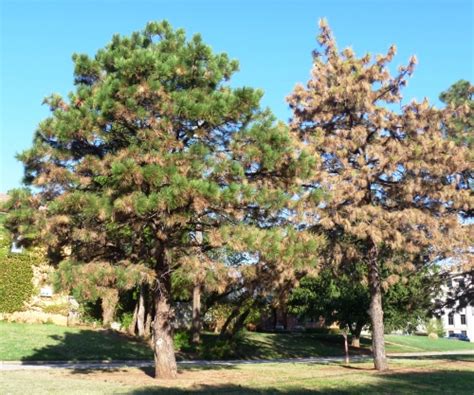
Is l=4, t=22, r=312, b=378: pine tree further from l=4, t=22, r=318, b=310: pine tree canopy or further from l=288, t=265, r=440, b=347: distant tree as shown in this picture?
l=288, t=265, r=440, b=347: distant tree

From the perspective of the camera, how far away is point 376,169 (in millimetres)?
17984

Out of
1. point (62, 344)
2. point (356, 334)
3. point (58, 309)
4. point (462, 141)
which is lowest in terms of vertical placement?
point (62, 344)

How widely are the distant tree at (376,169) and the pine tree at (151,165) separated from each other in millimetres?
3997

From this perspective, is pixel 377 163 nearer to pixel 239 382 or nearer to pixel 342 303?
pixel 239 382

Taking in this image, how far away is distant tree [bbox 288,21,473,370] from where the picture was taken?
17.5 m

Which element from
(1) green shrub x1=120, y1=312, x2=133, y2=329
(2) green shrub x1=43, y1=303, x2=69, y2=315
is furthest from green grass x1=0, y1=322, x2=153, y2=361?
(1) green shrub x1=120, y1=312, x2=133, y2=329

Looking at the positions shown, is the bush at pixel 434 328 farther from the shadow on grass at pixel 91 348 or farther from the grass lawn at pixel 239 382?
the grass lawn at pixel 239 382

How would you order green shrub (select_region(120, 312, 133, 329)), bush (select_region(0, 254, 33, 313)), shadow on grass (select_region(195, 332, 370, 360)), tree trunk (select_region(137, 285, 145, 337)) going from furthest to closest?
green shrub (select_region(120, 312, 133, 329)), tree trunk (select_region(137, 285, 145, 337)), bush (select_region(0, 254, 33, 313)), shadow on grass (select_region(195, 332, 370, 360))

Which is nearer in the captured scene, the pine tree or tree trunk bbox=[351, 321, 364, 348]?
the pine tree

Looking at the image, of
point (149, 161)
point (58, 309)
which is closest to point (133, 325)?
point (58, 309)

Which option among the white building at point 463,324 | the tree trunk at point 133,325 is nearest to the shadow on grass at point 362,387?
the tree trunk at point 133,325

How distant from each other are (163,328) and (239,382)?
267 centimetres

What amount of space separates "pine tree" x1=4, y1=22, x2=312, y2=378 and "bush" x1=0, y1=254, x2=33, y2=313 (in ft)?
45.1

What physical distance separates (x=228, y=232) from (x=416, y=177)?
8188 mm
